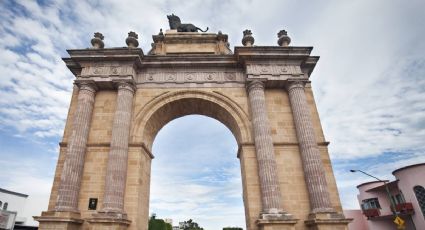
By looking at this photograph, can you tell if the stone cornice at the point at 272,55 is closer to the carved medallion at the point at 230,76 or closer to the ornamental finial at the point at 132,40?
the carved medallion at the point at 230,76

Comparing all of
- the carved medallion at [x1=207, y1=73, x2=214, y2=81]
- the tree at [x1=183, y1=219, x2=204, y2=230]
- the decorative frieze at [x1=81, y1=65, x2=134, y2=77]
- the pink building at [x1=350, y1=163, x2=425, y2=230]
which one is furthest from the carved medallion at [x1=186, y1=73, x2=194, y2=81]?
the tree at [x1=183, y1=219, x2=204, y2=230]

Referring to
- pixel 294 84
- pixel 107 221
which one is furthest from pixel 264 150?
pixel 107 221

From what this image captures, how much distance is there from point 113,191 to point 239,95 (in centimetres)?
801

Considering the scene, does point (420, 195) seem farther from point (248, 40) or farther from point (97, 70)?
point (97, 70)

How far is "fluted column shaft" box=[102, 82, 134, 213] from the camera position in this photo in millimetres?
11375

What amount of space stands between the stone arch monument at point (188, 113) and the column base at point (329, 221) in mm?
39

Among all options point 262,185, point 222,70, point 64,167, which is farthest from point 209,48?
point 64,167

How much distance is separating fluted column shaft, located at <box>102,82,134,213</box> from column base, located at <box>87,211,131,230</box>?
0.24 meters

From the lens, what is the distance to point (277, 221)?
1076 centimetres

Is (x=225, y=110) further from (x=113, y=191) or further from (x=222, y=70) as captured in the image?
(x=113, y=191)

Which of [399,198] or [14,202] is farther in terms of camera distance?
[14,202]

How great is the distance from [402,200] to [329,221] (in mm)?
24971

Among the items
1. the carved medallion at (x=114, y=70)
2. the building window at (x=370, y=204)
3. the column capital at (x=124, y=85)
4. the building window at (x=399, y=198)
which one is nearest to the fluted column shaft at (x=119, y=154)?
the column capital at (x=124, y=85)

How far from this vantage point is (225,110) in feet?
46.5
